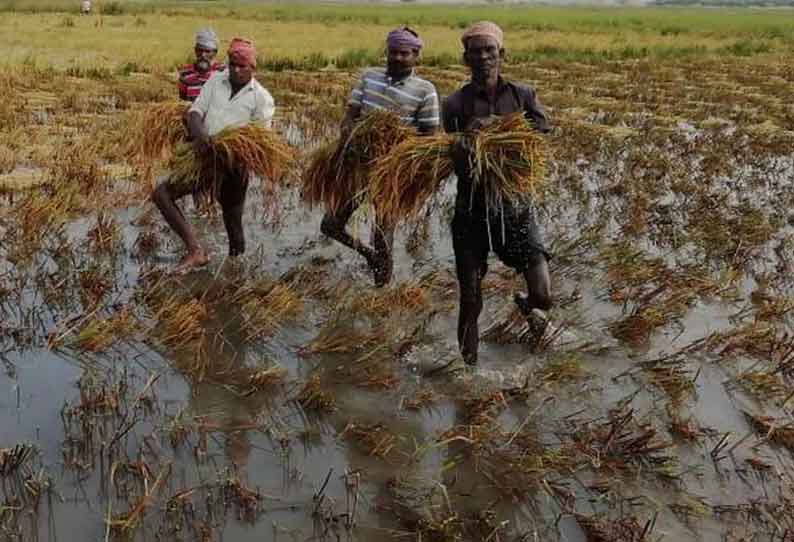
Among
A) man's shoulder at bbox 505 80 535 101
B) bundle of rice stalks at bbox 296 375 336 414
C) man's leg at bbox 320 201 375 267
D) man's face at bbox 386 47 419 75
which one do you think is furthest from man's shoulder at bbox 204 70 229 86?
bundle of rice stalks at bbox 296 375 336 414

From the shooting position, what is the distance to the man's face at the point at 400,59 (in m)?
4.35

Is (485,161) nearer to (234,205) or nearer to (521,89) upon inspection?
(521,89)

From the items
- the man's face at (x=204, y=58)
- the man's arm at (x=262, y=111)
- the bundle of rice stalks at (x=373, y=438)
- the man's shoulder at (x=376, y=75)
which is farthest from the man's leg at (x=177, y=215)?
the bundle of rice stalks at (x=373, y=438)

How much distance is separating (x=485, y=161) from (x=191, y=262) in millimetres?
2421

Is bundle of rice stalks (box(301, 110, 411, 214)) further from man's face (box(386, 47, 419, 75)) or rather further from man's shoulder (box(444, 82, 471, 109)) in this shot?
man's shoulder (box(444, 82, 471, 109))

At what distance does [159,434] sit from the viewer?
3354 mm

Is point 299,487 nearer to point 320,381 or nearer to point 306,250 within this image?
point 320,381

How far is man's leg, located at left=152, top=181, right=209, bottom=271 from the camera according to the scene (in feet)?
16.8

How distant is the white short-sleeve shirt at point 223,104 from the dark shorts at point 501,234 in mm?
1759

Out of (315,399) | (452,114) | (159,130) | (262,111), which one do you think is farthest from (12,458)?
(159,130)

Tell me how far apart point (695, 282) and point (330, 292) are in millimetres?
2303

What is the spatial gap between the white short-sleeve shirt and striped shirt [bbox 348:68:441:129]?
0.89 metres

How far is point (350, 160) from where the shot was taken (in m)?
4.68

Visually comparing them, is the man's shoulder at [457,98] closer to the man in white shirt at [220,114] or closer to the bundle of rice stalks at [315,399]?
the bundle of rice stalks at [315,399]
